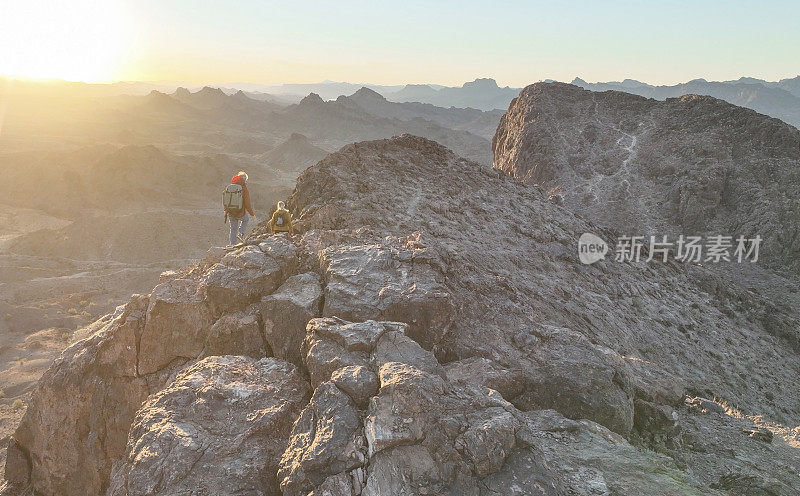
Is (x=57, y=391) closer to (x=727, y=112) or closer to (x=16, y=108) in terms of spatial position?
(x=727, y=112)

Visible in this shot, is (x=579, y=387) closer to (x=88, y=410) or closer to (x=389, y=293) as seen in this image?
(x=389, y=293)

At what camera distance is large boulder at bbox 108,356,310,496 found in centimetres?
476

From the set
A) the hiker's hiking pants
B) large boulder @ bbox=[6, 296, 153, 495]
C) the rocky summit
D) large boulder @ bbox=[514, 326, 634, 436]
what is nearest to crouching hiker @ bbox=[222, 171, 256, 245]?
the hiker's hiking pants

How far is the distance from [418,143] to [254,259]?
1187 centimetres

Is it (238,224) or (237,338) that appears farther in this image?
(238,224)

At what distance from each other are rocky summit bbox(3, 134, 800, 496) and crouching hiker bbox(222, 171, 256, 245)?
5.68 feet

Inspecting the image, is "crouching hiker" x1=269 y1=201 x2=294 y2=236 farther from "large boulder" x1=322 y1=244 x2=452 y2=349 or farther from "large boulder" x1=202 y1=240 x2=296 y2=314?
"large boulder" x1=322 y1=244 x2=452 y2=349

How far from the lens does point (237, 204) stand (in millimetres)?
11656

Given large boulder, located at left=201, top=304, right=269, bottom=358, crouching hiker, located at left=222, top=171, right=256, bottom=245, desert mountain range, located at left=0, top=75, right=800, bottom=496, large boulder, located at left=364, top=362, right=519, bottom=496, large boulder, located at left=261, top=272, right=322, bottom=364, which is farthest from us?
crouching hiker, located at left=222, top=171, right=256, bottom=245

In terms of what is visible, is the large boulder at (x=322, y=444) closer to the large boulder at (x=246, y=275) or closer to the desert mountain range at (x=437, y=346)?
the desert mountain range at (x=437, y=346)

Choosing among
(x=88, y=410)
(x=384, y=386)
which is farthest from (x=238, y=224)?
(x=384, y=386)

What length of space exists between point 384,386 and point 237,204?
8.29m

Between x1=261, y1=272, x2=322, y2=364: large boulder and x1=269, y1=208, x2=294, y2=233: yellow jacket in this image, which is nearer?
x1=261, y1=272, x2=322, y2=364: large boulder

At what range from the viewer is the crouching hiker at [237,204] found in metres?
11.7
